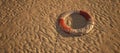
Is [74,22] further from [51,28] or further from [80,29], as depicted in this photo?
[51,28]

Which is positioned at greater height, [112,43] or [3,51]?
[112,43]

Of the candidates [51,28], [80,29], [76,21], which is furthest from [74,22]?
[51,28]

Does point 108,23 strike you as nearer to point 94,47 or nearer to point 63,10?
point 94,47

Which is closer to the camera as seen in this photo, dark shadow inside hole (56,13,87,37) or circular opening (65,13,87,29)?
dark shadow inside hole (56,13,87,37)

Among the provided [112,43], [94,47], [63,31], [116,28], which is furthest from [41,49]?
[116,28]

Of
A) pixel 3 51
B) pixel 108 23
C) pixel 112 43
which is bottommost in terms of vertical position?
pixel 3 51

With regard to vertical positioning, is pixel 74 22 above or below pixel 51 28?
above
